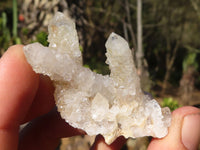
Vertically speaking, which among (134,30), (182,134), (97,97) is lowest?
(134,30)

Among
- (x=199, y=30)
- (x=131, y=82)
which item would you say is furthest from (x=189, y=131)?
(x=199, y=30)

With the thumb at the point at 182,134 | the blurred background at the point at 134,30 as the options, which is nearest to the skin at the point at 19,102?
the thumb at the point at 182,134

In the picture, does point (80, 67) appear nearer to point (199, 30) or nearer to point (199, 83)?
point (199, 30)

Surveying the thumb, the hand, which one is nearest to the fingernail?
the thumb

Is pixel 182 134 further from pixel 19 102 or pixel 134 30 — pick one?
pixel 134 30

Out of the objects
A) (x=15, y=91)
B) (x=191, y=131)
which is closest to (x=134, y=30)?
(x=191, y=131)

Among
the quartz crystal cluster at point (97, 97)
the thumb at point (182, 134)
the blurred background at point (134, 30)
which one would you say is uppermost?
the quartz crystal cluster at point (97, 97)

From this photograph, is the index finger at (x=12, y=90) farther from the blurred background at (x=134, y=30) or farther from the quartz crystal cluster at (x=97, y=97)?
the blurred background at (x=134, y=30)
